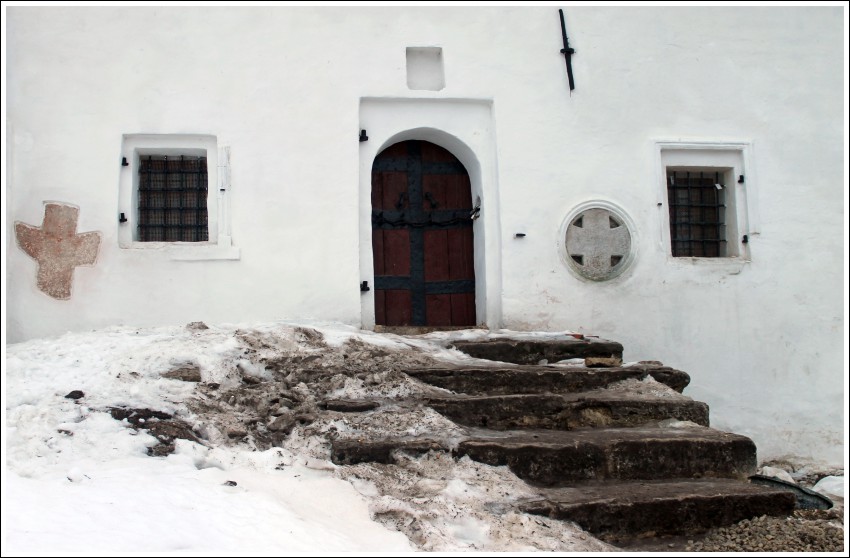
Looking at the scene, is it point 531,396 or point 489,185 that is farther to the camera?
point 489,185

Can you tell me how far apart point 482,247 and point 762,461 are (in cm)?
282

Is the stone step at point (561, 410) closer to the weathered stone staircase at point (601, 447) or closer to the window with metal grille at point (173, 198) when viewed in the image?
the weathered stone staircase at point (601, 447)

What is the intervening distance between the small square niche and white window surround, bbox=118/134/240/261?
166 centimetres

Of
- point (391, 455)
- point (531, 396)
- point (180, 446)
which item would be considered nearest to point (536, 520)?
point (391, 455)

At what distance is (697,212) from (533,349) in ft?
7.79

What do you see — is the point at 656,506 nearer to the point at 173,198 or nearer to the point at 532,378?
the point at 532,378

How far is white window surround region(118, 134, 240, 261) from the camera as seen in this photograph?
6.84 meters

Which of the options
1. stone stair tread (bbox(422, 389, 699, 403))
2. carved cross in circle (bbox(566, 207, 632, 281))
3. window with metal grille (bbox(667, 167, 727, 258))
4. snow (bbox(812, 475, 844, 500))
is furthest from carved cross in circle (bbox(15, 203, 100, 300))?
snow (bbox(812, 475, 844, 500))

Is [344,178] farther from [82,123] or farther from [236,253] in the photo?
[82,123]

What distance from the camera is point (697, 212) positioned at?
25.1 ft

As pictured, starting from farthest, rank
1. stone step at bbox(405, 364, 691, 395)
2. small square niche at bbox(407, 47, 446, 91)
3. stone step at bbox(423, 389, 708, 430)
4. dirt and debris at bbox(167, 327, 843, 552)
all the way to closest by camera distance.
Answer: small square niche at bbox(407, 47, 446, 91) < stone step at bbox(405, 364, 691, 395) < stone step at bbox(423, 389, 708, 430) < dirt and debris at bbox(167, 327, 843, 552)

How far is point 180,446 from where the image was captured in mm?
4195

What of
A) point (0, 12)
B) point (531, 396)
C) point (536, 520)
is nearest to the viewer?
point (536, 520)

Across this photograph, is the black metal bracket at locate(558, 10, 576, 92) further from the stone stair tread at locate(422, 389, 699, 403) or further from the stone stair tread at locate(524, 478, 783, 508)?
the stone stair tread at locate(524, 478, 783, 508)
